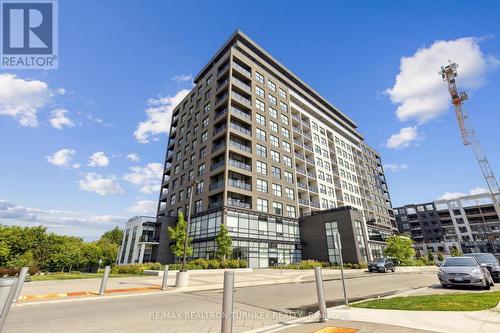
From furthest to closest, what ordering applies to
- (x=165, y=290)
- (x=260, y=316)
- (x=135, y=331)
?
(x=165, y=290)
(x=260, y=316)
(x=135, y=331)

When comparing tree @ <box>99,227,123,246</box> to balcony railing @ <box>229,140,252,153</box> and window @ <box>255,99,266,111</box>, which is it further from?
window @ <box>255,99,266,111</box>

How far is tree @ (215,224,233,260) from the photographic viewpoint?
27.7 metres

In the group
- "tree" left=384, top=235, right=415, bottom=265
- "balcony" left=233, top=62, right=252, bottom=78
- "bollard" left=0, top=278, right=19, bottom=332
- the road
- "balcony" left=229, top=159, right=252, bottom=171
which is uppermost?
"balcony" left=233, top=62, right=252, bottom=78

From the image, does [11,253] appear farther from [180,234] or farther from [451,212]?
[451,212]

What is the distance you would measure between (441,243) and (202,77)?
104 metres

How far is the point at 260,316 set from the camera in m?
A: 7.36

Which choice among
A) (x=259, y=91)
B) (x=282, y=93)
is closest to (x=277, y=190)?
(x=259, y=91)

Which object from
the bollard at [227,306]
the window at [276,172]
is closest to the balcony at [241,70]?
the window at [276,172]

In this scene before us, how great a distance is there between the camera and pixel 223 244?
27.7 meters

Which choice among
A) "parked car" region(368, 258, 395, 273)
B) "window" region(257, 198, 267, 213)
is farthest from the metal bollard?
"window" region(257, 198, 267, 213)

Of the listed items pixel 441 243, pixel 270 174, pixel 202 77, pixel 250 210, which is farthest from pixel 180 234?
pixel 441 243

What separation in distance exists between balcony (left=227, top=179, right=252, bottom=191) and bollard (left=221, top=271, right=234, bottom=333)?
28.2 metres

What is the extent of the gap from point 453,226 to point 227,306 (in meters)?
123

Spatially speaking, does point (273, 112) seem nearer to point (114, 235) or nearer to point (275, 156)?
point (275, 156)
